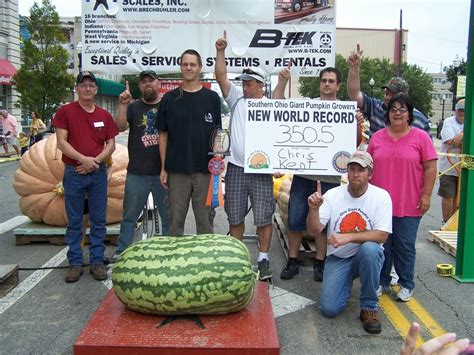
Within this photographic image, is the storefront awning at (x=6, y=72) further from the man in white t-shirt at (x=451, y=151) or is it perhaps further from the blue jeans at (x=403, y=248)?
the blue jeans at (x=403, y=248)

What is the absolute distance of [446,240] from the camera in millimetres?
6547

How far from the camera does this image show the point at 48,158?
657cm

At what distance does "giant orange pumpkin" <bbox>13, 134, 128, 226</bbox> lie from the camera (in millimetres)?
6402

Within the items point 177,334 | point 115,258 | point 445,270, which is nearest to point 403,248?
point 445,270

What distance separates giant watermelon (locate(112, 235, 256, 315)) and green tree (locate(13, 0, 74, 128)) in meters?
23.7

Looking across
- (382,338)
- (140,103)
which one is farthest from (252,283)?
(140,103)

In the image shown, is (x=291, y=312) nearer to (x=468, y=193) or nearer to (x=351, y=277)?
(x=351, y=277)

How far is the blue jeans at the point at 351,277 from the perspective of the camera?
403 cm

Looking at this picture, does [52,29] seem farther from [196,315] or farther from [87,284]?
[196,315]

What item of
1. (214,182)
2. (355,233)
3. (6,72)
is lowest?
(355,233)

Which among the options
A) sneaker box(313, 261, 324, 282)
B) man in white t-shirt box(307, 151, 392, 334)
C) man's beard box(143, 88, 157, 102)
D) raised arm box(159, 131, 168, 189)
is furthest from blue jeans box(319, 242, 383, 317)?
man's beard box(143, 88, 157, 102)

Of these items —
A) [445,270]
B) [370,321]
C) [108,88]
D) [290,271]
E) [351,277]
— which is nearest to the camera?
[370,321]

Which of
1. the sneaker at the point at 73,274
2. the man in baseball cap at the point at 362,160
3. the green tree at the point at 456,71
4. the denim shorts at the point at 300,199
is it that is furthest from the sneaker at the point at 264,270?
the green tree at the point at 456,71

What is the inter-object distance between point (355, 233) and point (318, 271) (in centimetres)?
120
